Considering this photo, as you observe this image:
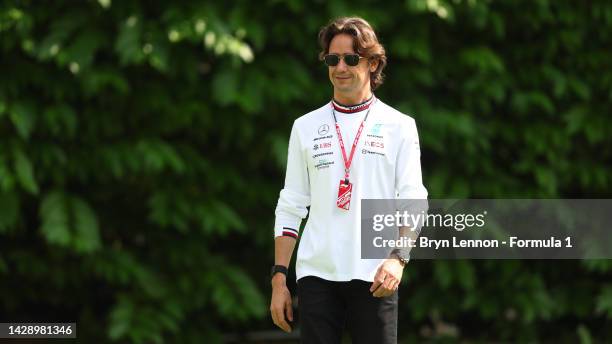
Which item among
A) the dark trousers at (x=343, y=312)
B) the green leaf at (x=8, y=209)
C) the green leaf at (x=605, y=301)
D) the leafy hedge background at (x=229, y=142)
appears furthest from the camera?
the green leaf at (x=605, y=301)

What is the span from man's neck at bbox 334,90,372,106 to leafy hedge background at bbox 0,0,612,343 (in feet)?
13.0

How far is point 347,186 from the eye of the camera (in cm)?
381

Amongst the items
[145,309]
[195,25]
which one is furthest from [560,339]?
[195,25]

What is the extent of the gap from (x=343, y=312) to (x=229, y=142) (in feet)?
16.9

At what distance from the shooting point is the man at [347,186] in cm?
380

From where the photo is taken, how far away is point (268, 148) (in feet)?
28.7

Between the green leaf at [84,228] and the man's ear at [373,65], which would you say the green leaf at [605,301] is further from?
the man's ear at [373,65]

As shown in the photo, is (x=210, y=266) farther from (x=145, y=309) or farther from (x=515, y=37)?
(x=515, y=37)

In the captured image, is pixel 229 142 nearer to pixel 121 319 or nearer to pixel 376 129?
pixel 121 319

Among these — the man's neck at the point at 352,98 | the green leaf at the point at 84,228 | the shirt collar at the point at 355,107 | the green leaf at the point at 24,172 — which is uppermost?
the green leaf at the point at 24,172

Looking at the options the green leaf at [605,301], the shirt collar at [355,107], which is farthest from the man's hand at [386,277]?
the green leaf at [605,301]

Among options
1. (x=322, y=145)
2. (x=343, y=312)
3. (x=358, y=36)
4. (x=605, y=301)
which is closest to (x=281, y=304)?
(x=343, y=312)

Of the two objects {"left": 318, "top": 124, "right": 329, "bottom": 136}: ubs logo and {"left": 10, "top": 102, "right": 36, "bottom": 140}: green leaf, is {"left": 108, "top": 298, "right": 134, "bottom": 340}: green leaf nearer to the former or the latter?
{"left": 10, "top": 102, "right": 36, "bottom": 140}: green leaf

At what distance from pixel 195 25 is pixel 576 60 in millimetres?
3576
